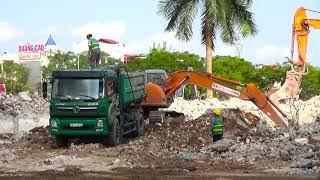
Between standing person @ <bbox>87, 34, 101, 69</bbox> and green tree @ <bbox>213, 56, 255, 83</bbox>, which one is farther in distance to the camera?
green tree @ <bbox>213, 56, 255, 83</bbox>

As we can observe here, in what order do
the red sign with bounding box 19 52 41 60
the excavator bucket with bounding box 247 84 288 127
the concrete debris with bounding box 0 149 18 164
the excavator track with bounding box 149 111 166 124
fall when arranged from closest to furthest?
1. the concrete debris with bounding box 0 149 18 164
2. the excavator bucket with bounding box 247 84 288 127
3. the excavator track with bounding box 149 111 166 124
4. the red sign with bounding box 19 52 41 60

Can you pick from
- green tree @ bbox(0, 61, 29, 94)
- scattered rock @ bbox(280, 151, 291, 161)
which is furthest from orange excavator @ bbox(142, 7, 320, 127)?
green tree @ bbox(0, 61, 29, 94)

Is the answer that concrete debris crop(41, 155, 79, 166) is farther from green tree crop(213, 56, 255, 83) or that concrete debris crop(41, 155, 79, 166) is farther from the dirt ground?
green tree crop(213, 56, 255, 83)

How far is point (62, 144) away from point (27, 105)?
43.3 feet

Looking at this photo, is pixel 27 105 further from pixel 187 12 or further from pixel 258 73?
pixel 258 73

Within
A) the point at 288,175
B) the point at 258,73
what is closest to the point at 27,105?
the point at 288,175

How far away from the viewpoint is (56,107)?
20.7 metres

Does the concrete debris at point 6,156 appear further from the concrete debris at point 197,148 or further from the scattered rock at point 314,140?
the scattered rock at point 314,140

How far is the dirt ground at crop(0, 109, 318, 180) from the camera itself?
50.1 feet

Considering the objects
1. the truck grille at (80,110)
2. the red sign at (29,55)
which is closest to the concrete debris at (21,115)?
the truck grille at (80,110)

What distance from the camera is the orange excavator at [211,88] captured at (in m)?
25.1

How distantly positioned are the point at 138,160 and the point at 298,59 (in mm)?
14928

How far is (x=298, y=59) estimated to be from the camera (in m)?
31.0

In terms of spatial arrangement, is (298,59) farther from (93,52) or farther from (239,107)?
(93,52)
